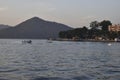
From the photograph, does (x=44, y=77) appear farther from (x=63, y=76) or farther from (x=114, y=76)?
(x=114, y=76)

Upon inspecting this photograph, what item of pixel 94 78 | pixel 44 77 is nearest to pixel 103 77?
pixel 94 78

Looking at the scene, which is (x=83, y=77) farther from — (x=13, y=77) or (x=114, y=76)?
(x=13, y=77)

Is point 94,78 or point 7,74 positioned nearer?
point 94,78

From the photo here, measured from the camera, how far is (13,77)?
78.4 feet

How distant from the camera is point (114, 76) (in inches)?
981

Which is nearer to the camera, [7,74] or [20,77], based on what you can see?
[20,77]

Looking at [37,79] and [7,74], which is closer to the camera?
[37,79]

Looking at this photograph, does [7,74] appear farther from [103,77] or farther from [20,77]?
[103,77]

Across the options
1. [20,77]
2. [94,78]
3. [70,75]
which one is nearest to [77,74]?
[70,75]

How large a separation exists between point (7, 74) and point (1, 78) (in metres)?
2.38

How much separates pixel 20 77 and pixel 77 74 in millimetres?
4861

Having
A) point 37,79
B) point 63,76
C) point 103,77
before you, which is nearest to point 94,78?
point 103,77

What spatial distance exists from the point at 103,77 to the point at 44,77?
442 centimetres

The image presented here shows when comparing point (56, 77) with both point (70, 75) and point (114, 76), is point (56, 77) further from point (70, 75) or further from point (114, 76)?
point (114, 76)
